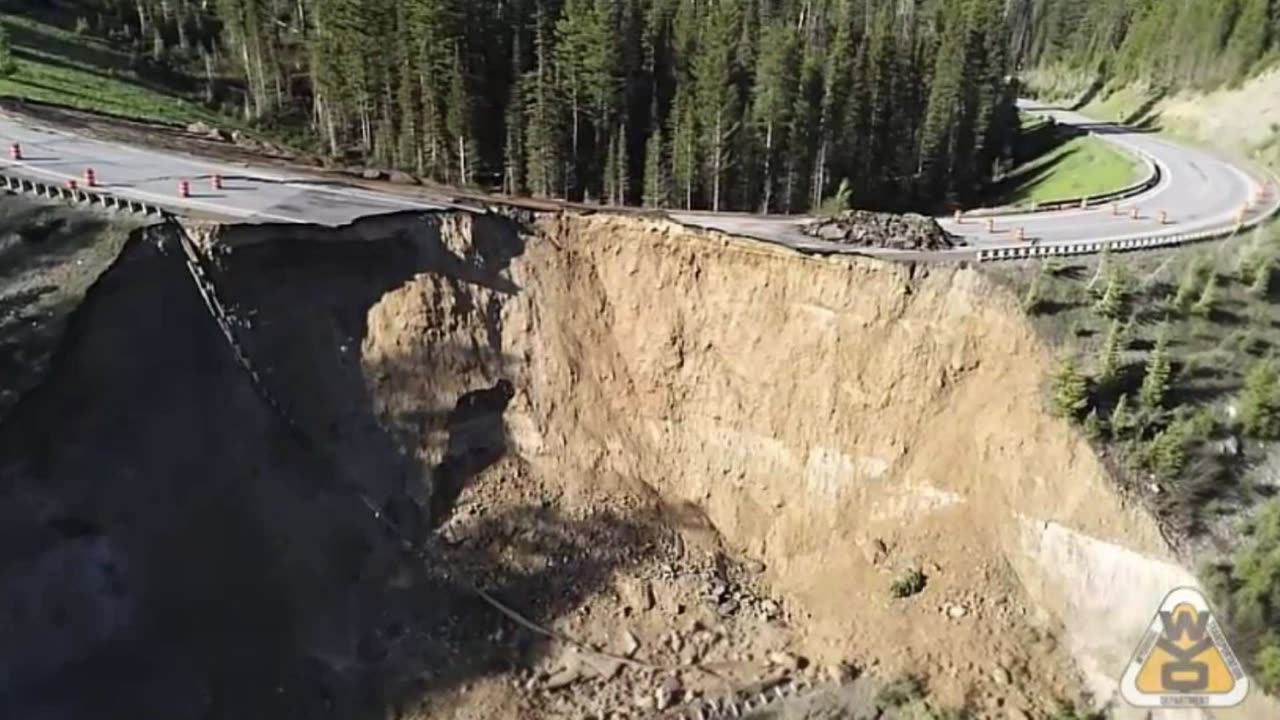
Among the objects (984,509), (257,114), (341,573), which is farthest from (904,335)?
(257,114)

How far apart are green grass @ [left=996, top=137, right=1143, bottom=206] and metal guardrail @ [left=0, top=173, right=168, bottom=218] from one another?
108 ft

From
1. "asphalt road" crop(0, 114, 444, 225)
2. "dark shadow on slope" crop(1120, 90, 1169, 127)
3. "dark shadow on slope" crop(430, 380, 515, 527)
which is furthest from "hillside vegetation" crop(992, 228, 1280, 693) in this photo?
"dark shadow on slope" crop(1120, 90, 1169, 127)

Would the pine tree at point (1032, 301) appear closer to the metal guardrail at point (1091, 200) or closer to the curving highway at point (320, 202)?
the curving highway at point (320, 202)

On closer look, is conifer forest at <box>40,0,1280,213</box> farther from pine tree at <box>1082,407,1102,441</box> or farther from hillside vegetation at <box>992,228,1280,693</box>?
pine tree at <box>1082,407,1102,441</box>

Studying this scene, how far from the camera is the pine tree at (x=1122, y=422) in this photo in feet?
79.4

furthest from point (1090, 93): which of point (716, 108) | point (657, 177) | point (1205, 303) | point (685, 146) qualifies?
point (1205, 303)

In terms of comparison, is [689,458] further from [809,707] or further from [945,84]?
[945,84]

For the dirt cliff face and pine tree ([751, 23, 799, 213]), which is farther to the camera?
pine tree ([751, 23, 799, 213])

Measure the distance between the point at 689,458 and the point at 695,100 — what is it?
1841cm

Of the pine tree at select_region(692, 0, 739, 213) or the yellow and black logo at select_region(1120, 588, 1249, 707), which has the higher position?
the pine tree at select_region(692, 0, 739, 213)

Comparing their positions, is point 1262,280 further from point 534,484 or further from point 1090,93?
point 1090,93

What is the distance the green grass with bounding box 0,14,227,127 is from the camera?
38.8m

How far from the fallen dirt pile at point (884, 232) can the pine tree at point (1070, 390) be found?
625 centimetres

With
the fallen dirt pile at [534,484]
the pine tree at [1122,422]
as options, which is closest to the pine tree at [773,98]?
the fallen dirt pile at [534,484]
